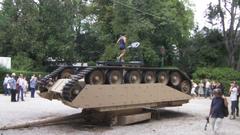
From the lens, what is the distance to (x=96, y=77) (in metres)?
17.5

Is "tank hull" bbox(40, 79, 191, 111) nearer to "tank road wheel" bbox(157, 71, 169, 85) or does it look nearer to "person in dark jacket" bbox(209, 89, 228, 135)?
"tank road wheel" bbox(157, 71, 169, 85)

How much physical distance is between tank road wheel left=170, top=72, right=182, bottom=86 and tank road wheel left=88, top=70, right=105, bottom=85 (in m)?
4.41

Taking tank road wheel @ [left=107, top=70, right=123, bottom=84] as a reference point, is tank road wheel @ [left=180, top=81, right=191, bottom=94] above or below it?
below

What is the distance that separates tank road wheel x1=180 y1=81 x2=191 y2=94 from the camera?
837 inches

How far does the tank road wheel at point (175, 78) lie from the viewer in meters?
20.9

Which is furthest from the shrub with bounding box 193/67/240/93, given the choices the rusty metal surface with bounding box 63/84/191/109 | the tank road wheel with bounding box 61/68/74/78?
the tank road wheel with bounding box 61/68/74/78

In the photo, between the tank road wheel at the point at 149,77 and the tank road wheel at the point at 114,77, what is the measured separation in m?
1.48

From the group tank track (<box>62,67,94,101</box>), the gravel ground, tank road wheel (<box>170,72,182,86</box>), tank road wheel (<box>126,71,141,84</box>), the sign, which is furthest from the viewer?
the sign

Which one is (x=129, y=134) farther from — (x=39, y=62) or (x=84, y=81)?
(x=39, y=62)

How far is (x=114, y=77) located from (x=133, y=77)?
1.13 metres

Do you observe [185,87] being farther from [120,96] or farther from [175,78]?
[120,96]

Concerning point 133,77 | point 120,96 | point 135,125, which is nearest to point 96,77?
Answer: point 120,96

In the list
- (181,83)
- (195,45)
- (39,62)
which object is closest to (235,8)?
(195,45)

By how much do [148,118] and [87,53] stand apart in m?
40.8
